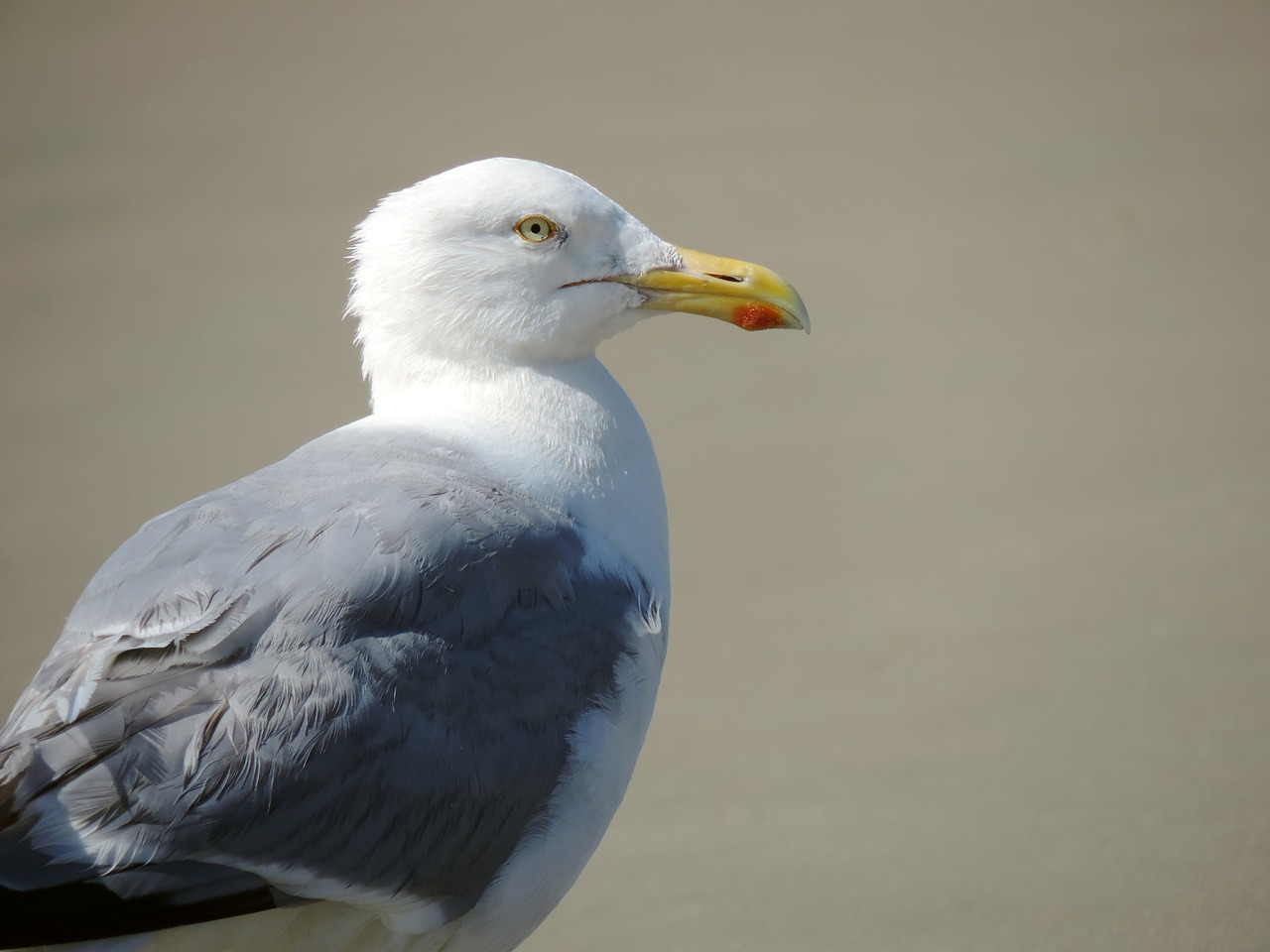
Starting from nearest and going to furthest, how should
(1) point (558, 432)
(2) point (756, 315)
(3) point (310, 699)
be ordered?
(3) point (310, 699) → (1) point (558, 432) → (2) point (756, 315)

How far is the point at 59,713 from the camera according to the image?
1.32m

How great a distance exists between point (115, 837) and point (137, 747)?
8 cm

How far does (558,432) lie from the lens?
175cm

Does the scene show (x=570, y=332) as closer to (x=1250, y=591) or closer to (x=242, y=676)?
(x=242, y=676)

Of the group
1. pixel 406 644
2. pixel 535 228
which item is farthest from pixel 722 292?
pixel 406 644

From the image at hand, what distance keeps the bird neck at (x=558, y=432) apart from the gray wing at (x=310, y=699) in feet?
0.25

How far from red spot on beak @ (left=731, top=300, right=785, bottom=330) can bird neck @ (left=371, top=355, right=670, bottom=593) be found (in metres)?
0.19

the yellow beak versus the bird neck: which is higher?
the yellow beak

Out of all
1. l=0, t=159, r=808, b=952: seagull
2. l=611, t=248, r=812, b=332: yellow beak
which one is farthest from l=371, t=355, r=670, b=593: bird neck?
l=611, t=248, r=812, b=332: yellow beak

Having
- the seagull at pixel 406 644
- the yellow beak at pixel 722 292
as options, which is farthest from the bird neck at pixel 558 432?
the yellow beak at pixel 722 292

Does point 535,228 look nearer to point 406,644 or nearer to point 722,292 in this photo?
point 722,292

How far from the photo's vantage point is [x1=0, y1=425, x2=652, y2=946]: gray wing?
50.5 inches

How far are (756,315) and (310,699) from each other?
2.61 feet

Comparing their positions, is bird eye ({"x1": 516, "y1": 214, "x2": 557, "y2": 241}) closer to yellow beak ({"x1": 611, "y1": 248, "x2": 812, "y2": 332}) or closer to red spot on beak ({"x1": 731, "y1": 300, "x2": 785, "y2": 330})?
yellow beak ({"x1": 611, "y1": 248, "x2": 812, "y2": 332})
